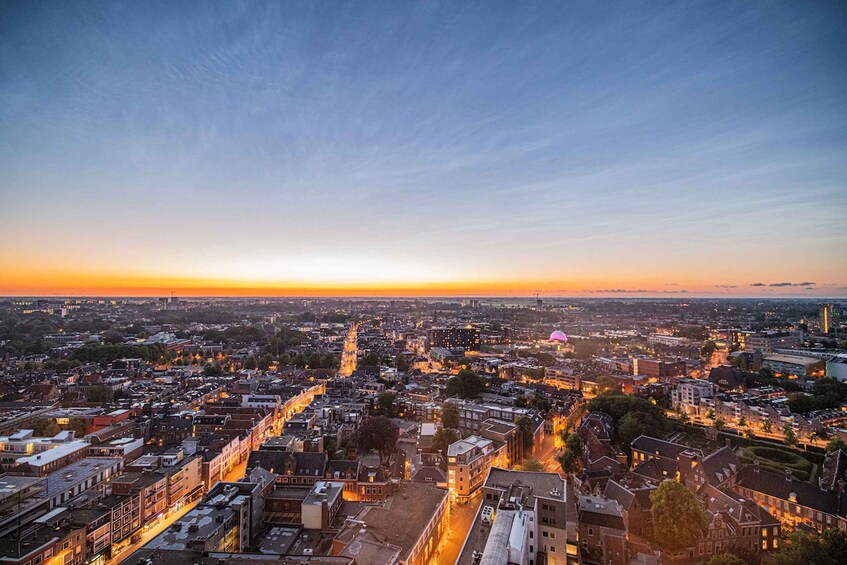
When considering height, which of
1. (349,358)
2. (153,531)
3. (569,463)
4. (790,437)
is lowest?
(349,358)

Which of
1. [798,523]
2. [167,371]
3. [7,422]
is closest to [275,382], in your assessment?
[167,371]

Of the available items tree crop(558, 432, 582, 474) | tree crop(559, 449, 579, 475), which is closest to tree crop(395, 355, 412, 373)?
tree crop(558, 432, 582, 474)

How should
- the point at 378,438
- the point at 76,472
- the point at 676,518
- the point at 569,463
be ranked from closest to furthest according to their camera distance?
the point at 676,518 → the point at 76,472 → the point at 569,463 → the point at 378,438

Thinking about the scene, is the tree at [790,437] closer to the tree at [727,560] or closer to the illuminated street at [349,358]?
the tree at [727,560]

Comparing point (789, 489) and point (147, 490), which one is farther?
point (789, 489)

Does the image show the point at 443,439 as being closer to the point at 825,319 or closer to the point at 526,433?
the point at 526,433

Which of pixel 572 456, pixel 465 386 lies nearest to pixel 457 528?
pixel 572 456
